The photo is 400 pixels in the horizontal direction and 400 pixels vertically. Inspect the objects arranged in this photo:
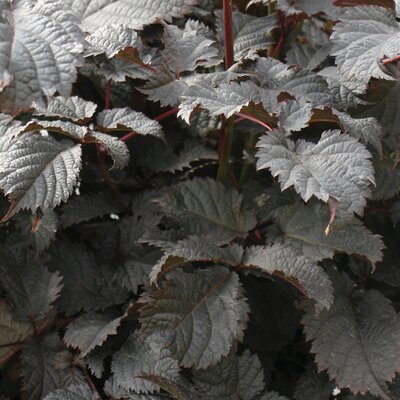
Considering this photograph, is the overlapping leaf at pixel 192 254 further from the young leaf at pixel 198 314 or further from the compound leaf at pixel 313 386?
the compound leaf at pixel 313 386

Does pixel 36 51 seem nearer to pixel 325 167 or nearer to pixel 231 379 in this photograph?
pixel 325 167

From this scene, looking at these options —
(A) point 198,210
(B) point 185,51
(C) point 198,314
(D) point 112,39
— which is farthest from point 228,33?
(C) point 198,314

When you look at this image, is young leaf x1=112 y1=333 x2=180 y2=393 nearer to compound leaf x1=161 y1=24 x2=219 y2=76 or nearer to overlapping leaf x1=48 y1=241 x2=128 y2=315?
overlapping leaf x1=48 y1=241 x2=128 y2=315

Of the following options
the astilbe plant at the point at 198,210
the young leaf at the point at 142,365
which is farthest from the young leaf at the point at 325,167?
the young leaf at the point at 142,365

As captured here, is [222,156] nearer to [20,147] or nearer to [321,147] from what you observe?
[321,147]

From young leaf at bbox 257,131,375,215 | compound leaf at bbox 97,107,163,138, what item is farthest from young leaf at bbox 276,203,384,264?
compound leaf at bbox 97,107,163,138

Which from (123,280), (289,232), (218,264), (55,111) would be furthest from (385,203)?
(55,111)

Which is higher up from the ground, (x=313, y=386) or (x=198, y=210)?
(x=198, y=210)
